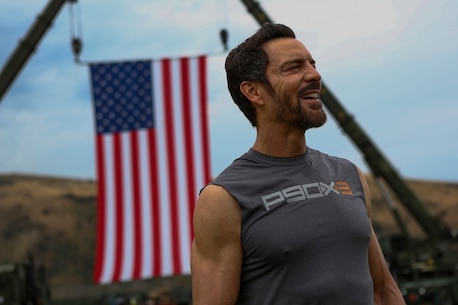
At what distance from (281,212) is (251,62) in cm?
38

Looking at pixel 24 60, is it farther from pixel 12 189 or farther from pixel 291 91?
pixel 12 189

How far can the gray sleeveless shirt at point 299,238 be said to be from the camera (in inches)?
76.4

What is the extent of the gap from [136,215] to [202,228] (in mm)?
10688

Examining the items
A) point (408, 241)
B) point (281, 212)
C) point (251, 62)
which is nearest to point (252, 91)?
point (251, 62)

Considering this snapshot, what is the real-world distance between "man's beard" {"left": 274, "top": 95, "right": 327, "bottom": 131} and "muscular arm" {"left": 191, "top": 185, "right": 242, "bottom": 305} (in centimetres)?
23

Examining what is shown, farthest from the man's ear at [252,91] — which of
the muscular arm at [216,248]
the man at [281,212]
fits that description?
the muscular arm at [216,248]

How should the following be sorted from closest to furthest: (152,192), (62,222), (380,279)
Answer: (380,279) < (152,192) < (62,222)

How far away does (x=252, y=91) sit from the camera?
2.12 metres

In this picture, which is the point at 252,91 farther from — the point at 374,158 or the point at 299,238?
the point at 374,158

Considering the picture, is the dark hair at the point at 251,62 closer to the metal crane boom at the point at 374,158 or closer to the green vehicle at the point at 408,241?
the green vehicle at the point at 408,241

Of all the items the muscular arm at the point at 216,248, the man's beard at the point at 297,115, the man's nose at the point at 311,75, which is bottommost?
the muscular arm at the point at 216,248

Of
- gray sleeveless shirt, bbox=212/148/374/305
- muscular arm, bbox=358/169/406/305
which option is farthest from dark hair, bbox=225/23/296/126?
muscular arm, bbox=358/169/406/305

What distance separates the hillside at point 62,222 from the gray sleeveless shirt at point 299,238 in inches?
1490

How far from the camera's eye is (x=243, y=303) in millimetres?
1998
